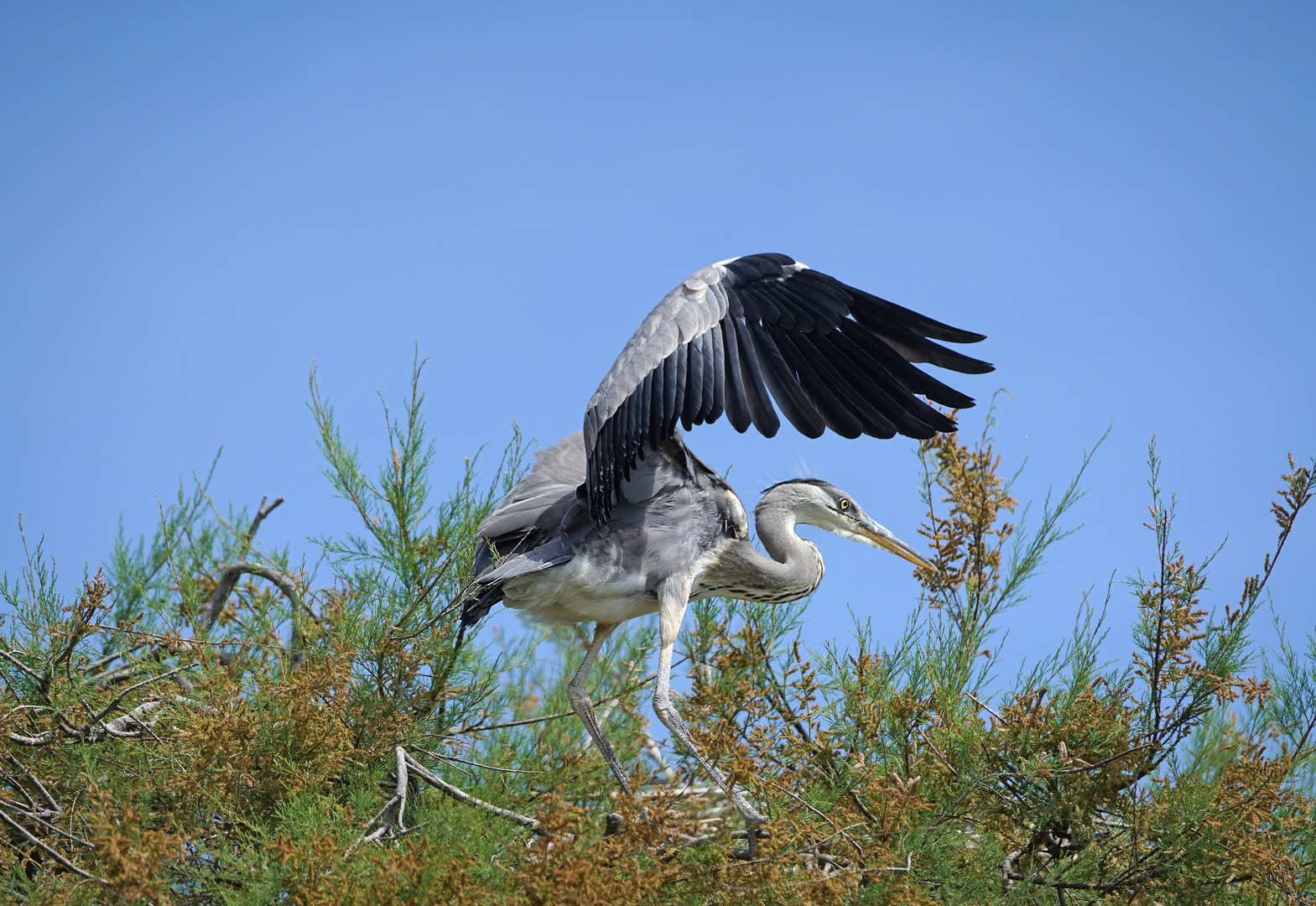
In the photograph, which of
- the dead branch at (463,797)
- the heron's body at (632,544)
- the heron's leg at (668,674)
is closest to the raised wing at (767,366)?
the heron's body at (632,544)

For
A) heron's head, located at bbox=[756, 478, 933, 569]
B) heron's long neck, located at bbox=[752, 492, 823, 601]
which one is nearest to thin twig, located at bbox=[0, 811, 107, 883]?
heron's long neck, located at bbox=[752, 492, 823, 601]

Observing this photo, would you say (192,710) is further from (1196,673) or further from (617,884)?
(1196,673)

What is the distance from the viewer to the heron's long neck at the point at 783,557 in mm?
3893

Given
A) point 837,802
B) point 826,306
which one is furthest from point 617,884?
point 826,306

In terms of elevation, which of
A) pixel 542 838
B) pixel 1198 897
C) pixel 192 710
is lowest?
pixel 1198 897

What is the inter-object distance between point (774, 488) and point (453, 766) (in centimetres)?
160

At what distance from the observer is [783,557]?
158 inches

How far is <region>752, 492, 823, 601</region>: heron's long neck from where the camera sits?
3.89 m

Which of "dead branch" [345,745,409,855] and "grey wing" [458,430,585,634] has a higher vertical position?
"grey wing" [458,430,585,634]

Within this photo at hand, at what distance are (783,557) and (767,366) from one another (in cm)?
104

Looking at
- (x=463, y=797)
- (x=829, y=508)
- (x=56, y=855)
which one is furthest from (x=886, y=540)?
(x=56, y=855)

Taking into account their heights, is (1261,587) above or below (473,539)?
below

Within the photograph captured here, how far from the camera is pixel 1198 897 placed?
2713 millimetres

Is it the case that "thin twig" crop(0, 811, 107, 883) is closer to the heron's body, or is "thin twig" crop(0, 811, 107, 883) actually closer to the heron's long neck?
the heron's body
